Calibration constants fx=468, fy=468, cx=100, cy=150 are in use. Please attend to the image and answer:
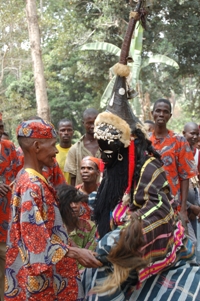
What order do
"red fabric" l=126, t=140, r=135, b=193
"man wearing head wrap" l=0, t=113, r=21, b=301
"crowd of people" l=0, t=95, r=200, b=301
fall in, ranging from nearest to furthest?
"crowd of people" l=0, t=95, r=200, b=301 → "red fabric" l=126, t=140, r=135, b=193 → "man wearing head wrap" l=0, t=113, r=21, b=301

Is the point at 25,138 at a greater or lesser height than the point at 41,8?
lesser

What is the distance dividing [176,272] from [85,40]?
614 inches

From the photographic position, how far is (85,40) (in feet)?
58.2

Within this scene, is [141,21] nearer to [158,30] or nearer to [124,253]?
[124,253]

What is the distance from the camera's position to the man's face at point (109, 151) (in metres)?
3.08

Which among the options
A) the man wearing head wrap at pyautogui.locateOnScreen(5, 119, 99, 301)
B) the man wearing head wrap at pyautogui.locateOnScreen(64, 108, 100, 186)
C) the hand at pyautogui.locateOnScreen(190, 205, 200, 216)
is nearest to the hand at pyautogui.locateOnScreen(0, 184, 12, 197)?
the man wearing head wrap at pyautogui.locateOnScreen(5, 119, 99, 301)

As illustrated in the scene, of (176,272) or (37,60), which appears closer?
(176,272)

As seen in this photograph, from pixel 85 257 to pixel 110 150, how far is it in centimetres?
71

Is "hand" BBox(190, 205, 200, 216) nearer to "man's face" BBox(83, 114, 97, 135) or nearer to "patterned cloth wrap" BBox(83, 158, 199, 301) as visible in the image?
"man's face" BBox(83, 114, 97, 135)

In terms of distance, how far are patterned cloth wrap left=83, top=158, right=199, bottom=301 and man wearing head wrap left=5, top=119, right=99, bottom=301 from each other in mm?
243

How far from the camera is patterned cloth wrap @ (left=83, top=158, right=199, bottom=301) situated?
279cm

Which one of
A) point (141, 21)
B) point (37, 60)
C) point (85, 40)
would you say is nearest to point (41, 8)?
point (85, 40)

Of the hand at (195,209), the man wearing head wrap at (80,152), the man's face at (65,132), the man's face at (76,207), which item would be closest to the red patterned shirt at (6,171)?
the man's face at (76,207)

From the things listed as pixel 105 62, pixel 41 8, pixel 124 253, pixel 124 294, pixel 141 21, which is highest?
pixel 41 8
